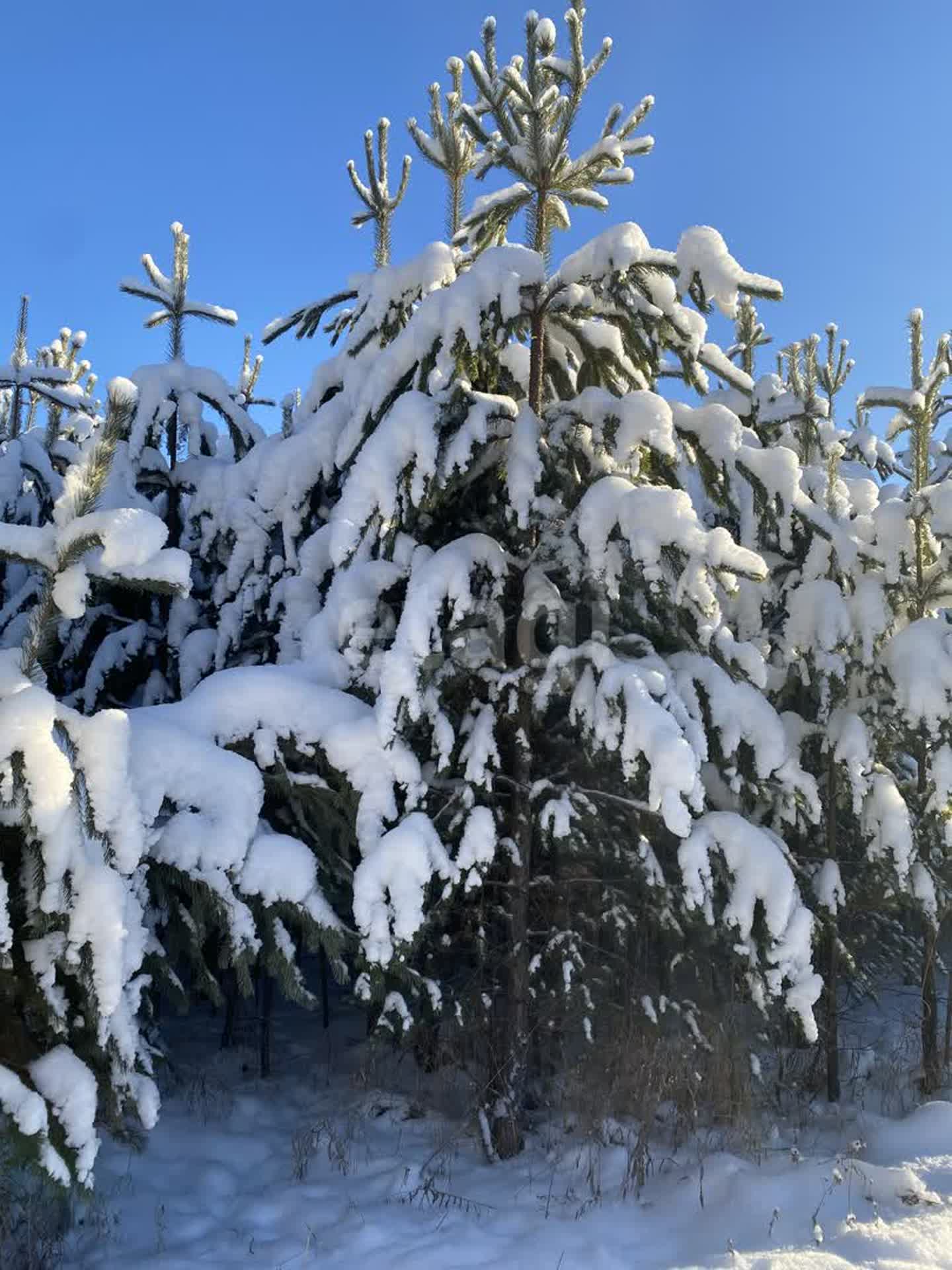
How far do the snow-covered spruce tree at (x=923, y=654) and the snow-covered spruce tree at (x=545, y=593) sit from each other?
34.9 inches

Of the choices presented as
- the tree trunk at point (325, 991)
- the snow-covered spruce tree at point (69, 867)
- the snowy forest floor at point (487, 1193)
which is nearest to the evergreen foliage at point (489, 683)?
the snow-covered spruce tree at point (69, 867)

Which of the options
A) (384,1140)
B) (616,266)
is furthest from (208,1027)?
(616,266)

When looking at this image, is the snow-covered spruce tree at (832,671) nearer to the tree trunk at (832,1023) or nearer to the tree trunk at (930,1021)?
the tree trunk at (832,1023)

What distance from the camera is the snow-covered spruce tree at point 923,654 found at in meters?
5.45

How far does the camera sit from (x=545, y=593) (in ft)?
16.0

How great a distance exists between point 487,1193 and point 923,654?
3683 millimetres

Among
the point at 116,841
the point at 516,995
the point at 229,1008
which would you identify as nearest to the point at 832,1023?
the point at 516,995

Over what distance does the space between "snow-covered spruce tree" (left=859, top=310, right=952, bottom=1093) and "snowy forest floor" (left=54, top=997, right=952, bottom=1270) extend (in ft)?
3.80

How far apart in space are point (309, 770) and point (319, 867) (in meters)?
0.48

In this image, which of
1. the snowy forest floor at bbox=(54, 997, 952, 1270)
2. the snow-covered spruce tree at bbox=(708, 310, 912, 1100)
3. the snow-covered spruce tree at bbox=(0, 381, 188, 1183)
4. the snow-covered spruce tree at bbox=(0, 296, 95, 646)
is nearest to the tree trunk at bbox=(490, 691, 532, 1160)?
the snowy forest floor at bbox=(54, 997, 952, 1270)

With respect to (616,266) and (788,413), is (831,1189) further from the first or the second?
(788,413)

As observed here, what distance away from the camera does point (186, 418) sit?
22.3 feet

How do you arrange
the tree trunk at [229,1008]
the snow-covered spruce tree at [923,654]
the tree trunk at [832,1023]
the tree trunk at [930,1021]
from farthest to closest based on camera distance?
the tree trunk at [229,1008] → the tree trunk at [930,1021] → the tree trunk at [832,1023] → the snow-covered spruce tree at [923,654]

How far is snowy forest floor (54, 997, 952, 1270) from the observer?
398 centimetres
